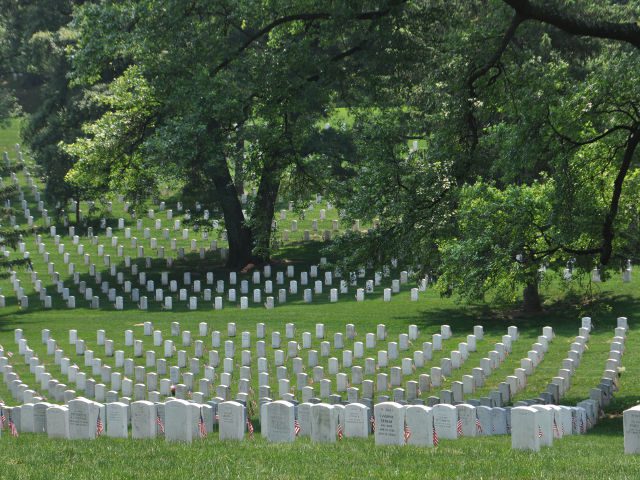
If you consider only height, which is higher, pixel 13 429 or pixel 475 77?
pixel 475 77

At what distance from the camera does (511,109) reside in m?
20.2

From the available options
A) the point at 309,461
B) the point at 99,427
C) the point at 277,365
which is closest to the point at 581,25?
the point at 309,461

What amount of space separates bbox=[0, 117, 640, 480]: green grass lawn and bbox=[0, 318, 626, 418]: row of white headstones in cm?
27

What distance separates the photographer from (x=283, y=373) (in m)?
23.6

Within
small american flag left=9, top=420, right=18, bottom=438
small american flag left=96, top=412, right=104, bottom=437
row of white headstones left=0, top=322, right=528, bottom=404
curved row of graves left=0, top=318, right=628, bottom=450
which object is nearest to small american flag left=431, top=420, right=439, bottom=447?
curved row of graves left=0, top=318, right=628, bottom=450

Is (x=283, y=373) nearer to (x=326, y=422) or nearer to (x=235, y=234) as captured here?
(x=326, y=422)

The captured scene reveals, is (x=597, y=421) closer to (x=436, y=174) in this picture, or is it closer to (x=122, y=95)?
(x=436, y=174)

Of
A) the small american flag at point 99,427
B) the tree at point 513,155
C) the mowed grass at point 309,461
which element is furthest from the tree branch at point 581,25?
the small american flag at point 99,427

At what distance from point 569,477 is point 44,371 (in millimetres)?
16567

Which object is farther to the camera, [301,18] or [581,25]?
[301,18]

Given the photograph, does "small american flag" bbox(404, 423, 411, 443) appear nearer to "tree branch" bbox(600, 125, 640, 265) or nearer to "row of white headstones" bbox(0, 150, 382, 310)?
"tree branch" bbox(600, 125, 640, 265)

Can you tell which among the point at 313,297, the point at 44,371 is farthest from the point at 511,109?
the point at 313,297

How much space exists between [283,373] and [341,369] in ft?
7.28

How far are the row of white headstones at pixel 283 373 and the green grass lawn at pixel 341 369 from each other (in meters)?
0.27
